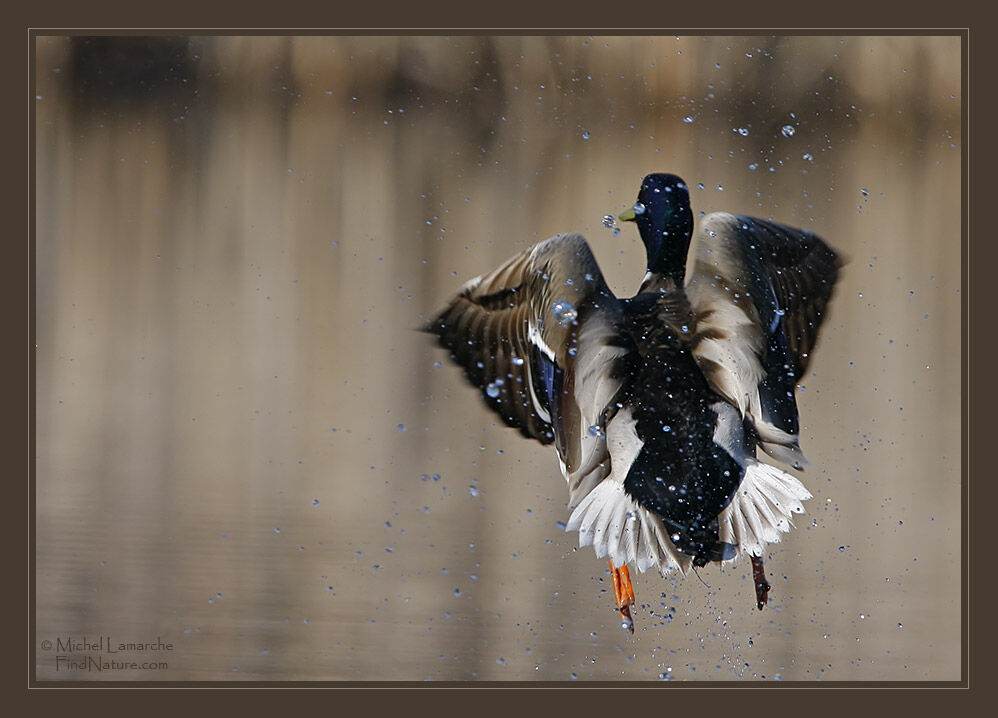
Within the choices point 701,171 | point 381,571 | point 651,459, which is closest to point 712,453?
point 651,459

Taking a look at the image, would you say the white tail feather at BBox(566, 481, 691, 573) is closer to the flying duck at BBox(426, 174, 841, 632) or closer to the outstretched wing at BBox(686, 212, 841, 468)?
the flying duck at BBox(426, 174, 841, 632)

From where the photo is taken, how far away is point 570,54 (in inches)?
84.7

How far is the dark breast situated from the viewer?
6.31 ft

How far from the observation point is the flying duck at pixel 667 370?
1929 millimetres

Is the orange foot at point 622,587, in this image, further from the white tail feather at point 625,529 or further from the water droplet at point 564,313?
the water droplet at point 564,313

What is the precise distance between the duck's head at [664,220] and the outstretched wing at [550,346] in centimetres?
13

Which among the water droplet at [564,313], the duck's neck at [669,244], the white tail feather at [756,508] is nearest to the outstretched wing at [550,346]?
the water droplet at [564,313]

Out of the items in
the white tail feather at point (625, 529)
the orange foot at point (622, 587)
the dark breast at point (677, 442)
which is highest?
the dark breast at point (677, 442)

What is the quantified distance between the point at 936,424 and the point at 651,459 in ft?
2.02

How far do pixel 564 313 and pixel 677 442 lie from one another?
32 cm

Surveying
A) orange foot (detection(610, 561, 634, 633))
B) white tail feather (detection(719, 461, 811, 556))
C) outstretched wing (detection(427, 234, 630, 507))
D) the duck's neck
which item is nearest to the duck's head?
the duck's neck

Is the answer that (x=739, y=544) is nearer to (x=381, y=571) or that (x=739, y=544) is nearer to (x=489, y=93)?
(x=381, y=571)

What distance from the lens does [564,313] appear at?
200cm

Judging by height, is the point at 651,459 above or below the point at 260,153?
below
